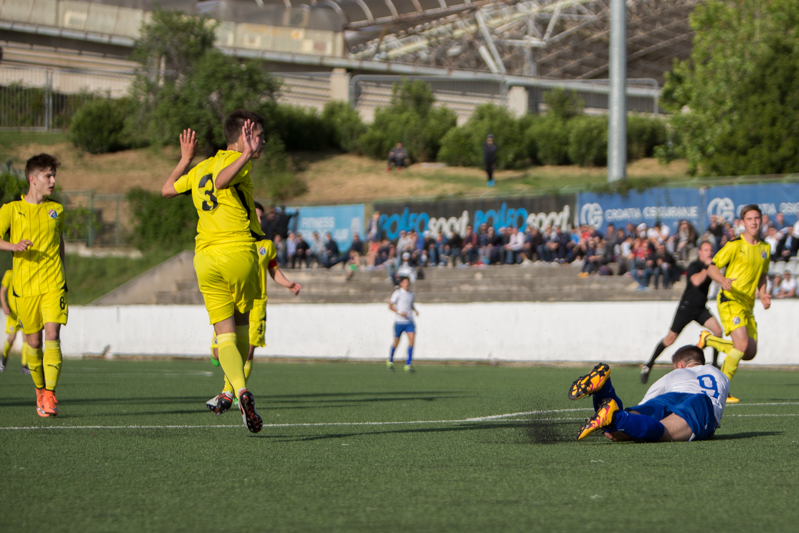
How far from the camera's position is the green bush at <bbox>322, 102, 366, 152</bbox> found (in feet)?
147

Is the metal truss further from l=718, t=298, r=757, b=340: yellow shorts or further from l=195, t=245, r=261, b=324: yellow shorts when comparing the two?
l=195, t=245, r=261, b=324: yellow shorts

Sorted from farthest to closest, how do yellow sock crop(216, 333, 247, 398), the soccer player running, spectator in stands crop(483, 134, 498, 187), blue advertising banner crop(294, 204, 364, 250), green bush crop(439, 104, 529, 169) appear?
green bush crop(439, 104, 529, 169), spectator in stands crop(483, 134, 498, 187), blue advertising banner crop(294, 204, 364, 250), the soccer player running, yellow sock crop(216, 333, 247, 398)

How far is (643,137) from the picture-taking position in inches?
1674

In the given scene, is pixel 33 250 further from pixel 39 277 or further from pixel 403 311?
pixel 403 311

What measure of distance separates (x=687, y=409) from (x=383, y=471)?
2.26 metres

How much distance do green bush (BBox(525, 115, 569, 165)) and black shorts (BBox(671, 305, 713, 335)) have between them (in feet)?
95.2

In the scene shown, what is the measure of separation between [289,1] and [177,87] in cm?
1663

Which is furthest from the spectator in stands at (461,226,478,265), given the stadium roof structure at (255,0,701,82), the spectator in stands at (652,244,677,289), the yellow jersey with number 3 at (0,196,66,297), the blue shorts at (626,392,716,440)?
A: the stadium roof structure at (255,0,701,82)

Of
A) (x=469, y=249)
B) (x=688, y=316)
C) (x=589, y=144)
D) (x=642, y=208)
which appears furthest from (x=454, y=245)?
(x=589, y=144)

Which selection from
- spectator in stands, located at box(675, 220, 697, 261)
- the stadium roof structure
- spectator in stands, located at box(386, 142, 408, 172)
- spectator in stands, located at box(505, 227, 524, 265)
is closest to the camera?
spectator in stands, located at box(675, 220, 697, 261)

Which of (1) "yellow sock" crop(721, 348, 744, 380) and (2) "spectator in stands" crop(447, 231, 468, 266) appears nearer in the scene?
(1) "yellow sock" crop(721, 348, 744, 380)

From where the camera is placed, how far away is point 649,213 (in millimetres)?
24516

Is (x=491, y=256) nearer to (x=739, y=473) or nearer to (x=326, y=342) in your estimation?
(x=326, y=342)

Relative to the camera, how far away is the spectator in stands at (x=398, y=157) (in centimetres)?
4088
